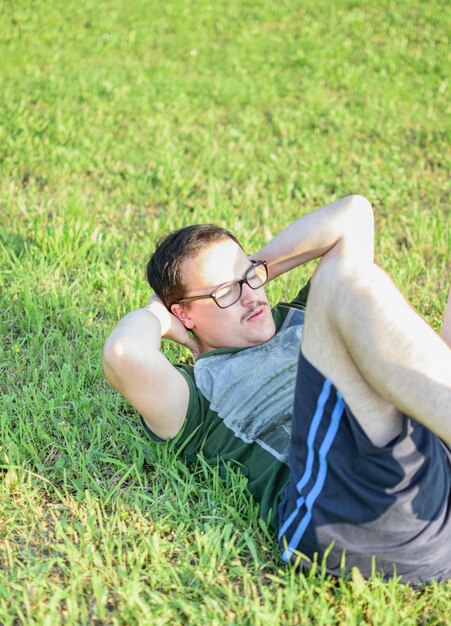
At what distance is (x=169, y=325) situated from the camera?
10.3 ft

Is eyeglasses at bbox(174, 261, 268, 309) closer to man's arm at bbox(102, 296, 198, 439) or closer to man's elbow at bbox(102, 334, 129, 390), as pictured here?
man's arm at bbox(102, 296, 198, 439)

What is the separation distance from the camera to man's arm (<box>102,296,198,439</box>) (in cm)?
272

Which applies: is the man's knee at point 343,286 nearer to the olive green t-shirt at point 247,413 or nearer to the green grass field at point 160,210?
the olive green t-shirt at point 247,413

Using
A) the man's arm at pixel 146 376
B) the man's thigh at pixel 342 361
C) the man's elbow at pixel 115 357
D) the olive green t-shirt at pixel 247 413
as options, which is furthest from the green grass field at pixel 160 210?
the man's thigh at pixel 342 361

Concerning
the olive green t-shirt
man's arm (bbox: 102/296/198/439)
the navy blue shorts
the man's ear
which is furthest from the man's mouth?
the navy blue shorts

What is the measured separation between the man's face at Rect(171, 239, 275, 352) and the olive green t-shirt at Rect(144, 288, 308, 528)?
85 mm

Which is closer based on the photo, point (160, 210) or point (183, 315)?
point (183, 315)

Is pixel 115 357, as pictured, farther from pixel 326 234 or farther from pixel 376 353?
pixel 326 234

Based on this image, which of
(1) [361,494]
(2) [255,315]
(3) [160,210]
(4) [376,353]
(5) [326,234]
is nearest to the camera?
(4) [376,353]

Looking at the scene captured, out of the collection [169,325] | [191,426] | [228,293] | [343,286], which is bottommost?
[191,426]

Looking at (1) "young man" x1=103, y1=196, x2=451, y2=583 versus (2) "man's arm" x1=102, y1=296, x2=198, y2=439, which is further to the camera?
(2) "man's arm" x1=102, y1=296, x2=198, y2=439

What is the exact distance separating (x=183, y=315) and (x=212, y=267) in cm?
24

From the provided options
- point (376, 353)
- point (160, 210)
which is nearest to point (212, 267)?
point (376, 353)

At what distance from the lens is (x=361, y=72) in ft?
25.6
